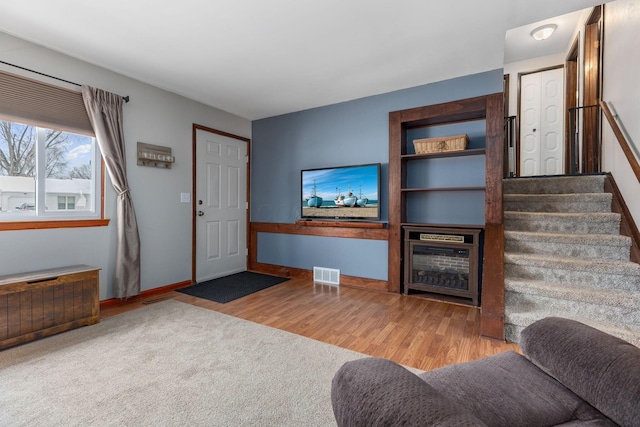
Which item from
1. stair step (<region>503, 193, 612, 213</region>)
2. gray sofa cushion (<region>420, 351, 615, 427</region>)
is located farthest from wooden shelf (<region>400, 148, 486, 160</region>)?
gray sofa cushion (<region>420, 351, 615, 427</region>)

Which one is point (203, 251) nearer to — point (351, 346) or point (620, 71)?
point (351, 346)

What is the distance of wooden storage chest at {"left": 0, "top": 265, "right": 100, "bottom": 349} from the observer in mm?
2143

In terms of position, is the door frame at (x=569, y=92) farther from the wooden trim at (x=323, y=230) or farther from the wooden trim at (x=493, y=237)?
the wooden trim at (x=323, y=230)

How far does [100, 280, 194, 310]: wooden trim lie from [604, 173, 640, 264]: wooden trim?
452 centimetres

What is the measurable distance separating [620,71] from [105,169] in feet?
16.8

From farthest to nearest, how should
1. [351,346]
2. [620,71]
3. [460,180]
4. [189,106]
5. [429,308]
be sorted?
[189,106], [460,180], [429,308], [620,71], [351,346]

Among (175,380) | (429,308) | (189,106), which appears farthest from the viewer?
(189,106)

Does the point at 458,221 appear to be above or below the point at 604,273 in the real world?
above

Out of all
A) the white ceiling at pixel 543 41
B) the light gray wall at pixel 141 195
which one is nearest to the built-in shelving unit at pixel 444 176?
the white ceiling at pixel 543 41

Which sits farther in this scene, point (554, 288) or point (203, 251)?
point (203, 251)

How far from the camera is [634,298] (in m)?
2.07

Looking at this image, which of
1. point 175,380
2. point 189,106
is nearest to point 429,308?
point 175,380

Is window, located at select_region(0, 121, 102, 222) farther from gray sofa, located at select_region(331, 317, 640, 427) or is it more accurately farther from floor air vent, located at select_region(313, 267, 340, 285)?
gray sofa, located at select_region(331, 317, 640, 427)

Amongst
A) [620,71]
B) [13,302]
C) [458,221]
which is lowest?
[13,302]
